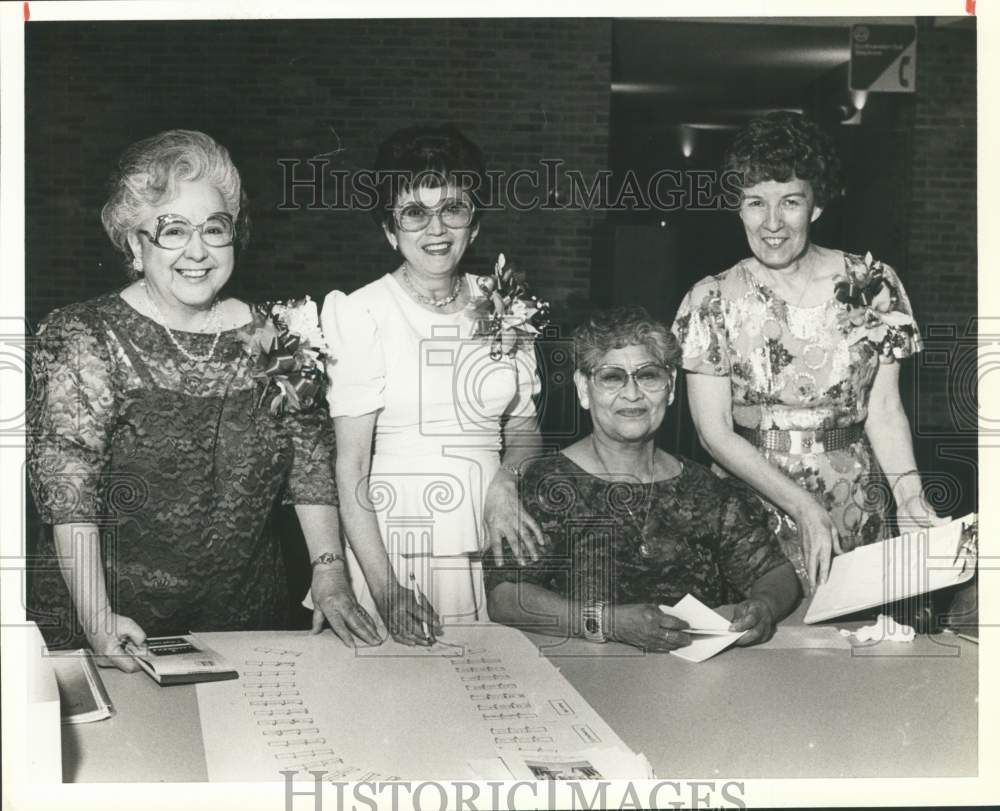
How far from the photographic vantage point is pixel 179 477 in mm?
3465

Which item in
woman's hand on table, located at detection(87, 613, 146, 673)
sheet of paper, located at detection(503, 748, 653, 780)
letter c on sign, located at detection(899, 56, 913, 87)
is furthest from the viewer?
letter c on sign, located at detection(899, 56, 913, 87)

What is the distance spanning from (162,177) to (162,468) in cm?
89

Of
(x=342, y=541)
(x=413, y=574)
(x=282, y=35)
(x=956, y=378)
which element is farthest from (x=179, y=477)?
(x=956, y=378)

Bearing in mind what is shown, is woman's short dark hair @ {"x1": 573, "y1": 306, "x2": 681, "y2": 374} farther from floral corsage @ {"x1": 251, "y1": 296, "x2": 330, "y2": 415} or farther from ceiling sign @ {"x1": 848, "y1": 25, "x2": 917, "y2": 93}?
ceiling sign @ {"x1": 848, "y1": 25, "x2": 917, "y2": 93}

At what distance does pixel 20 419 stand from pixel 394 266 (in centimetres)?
126

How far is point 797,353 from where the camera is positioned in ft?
11.8

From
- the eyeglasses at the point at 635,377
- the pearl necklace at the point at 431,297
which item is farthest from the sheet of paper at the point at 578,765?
the pearl necklace at the point at 431,297

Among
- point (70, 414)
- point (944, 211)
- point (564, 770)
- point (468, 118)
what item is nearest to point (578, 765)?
point (564, 770)

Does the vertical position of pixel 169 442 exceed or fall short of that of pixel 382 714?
it exceeds it

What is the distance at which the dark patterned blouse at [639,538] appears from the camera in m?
3.52

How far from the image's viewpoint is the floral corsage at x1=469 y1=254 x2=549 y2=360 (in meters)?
3.55

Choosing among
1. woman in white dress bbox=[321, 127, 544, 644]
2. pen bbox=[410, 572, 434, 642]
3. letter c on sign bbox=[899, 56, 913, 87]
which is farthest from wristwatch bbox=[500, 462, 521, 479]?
letter c on sign bbox=[899, 56, 913, 87]

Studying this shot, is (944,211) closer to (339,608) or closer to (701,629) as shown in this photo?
(701,629)

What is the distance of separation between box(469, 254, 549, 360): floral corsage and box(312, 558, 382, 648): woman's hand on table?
0.84 metres
